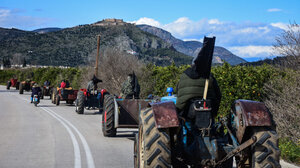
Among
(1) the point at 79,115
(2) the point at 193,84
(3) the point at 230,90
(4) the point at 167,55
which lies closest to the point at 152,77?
(1) the point at 79,115

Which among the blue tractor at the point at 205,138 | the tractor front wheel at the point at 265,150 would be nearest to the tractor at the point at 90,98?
the blue tractor at the point at 205,138

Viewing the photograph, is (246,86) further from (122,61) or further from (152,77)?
(122,61)

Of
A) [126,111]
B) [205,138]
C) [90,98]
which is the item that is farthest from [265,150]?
[90,98]

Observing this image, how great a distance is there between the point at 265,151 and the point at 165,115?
1.40 m

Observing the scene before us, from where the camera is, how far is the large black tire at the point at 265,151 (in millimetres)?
5227

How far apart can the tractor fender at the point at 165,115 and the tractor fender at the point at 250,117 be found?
0.94m

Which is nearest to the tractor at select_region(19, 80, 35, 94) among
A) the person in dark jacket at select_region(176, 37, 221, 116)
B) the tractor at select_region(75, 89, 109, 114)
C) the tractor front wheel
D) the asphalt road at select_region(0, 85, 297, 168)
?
the tractor at select_region(75, 89, 109, 114)

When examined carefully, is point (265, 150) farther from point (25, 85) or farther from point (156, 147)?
point (25, 85)

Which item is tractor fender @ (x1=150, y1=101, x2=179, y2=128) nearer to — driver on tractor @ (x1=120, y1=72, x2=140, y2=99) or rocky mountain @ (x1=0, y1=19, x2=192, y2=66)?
driver on tractor @ (x1=120, y1=72, x2=140, y2=99)

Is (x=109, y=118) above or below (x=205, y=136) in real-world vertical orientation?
below

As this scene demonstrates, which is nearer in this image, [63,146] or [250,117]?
[250,117]

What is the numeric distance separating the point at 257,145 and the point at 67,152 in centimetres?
593

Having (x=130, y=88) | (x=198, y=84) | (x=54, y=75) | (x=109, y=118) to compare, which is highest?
(x=54, y=75)

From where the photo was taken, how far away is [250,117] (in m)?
5.39
